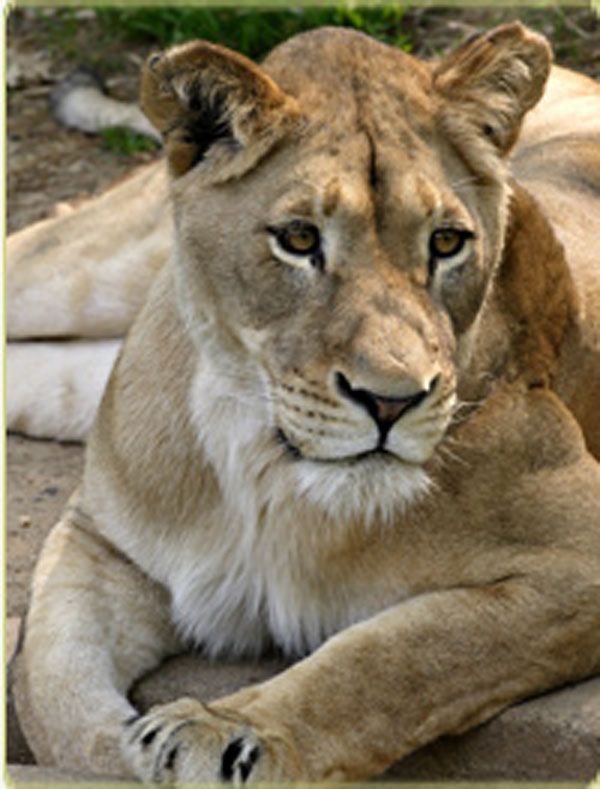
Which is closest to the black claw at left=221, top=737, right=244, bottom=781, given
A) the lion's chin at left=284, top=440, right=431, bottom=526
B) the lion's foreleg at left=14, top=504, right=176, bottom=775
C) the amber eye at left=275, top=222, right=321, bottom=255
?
the lion's foreleg at left=14, top=504, right=176, bottom=775

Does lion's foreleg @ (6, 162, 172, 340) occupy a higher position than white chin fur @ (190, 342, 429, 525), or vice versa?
white chin fur @ (190, 342, 429, 525)

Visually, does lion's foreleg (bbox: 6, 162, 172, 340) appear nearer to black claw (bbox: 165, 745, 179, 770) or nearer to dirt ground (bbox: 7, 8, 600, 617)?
dirt ground (bbox: 7, 8, 600, 617)

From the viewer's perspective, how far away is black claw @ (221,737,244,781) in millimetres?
2320

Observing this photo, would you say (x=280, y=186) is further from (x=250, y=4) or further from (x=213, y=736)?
(x=250, y=4)

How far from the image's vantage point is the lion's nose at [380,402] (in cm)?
227

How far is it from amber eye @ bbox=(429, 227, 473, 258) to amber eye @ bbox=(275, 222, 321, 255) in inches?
6.0

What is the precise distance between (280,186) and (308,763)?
2.33 ft

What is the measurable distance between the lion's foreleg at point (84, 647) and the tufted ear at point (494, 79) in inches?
31.8

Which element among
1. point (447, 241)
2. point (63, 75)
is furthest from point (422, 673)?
point (63, 75)

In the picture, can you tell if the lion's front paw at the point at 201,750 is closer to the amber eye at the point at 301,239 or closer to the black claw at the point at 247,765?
the black claw at the point at 247,765

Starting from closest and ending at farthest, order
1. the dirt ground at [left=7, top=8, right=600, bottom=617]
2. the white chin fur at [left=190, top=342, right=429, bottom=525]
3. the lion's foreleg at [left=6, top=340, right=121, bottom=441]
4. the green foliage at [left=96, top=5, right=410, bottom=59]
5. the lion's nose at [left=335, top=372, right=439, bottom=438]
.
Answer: the lion's nose at [left=335, top=372, right=439, bottom=438] → the white chin fur at [left=190, top=342, right=429, bottom=525] → the lion's foreleg at [left=6, top=340, right=121, bottom=441] → the dirt ground at [left=7, top=8, right=600, bottom=617] → the green foliage at [left=96, top=5, right=410, bottom=59]

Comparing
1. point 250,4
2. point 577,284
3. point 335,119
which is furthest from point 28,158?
point 335,119

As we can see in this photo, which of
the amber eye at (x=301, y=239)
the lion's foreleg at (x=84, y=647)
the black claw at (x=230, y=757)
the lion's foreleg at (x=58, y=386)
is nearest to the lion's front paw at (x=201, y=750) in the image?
the black claw at (x=230, y=757)

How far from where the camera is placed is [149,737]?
7.88 feet
